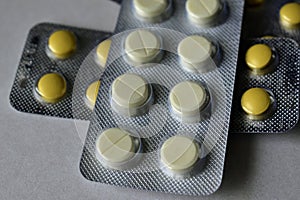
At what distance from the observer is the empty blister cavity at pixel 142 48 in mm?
785

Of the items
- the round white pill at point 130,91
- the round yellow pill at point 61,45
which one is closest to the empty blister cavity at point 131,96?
the round white pill at point 130,91

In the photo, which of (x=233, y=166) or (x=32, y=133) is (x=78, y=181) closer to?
(x=32, y=133)

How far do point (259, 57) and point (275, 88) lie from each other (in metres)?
0.05

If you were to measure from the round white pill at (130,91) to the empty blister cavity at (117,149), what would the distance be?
1.8 inches

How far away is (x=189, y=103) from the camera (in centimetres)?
73

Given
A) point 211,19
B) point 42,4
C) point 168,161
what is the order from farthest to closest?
point 42,4 → point 211,19 → point 168,161

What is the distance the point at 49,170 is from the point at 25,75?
166 millimetres

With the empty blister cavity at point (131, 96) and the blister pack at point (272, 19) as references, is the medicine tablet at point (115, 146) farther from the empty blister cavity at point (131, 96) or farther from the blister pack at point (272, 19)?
the blister pack at point (272, 19)

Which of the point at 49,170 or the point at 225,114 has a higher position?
the point at 225,114

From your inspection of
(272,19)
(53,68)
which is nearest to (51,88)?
(53,68)

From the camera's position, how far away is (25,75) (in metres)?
0.83

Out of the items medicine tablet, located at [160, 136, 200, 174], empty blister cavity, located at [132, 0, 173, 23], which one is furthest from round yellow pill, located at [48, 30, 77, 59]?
medicine tablet, located at [160, 136, 200, 174]

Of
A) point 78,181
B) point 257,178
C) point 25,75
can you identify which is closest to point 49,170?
point 78,181

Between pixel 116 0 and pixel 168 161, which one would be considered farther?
pixel 116 0
